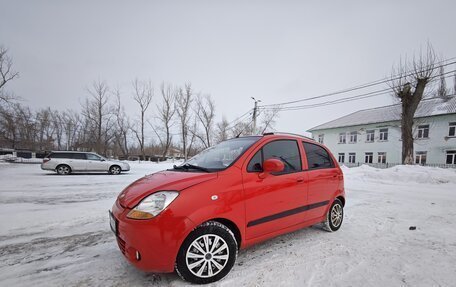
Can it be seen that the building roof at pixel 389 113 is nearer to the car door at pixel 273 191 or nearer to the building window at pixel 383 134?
the building window at pixel 383 134

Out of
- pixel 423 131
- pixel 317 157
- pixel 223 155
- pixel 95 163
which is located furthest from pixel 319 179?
pixel 423 131

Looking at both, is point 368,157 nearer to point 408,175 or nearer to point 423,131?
point 423,131

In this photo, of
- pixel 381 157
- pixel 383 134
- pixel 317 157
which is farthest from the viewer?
pixel 381 157

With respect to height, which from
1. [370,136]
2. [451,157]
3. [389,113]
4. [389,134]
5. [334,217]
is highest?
[389,113]

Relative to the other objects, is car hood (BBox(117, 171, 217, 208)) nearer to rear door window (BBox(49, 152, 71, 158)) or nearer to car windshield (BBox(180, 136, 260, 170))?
car windshield (BBox(180, 136, 260, 170))

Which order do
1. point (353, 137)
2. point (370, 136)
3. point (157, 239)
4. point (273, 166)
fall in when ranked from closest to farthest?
point (157, 239), point (273, 166), point (370, 136), point (353, 137)

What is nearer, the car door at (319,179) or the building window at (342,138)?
the car door at (319,179)

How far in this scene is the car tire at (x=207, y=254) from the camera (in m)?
2.26

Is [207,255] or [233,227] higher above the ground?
[233,227]

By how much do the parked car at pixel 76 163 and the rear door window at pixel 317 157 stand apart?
14.2 m

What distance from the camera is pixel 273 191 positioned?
2.88 metres

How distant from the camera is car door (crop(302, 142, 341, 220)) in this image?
3.45 meters

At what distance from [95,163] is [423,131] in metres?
33.8

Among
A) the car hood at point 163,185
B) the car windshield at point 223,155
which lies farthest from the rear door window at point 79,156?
the car hood at point 163,185
